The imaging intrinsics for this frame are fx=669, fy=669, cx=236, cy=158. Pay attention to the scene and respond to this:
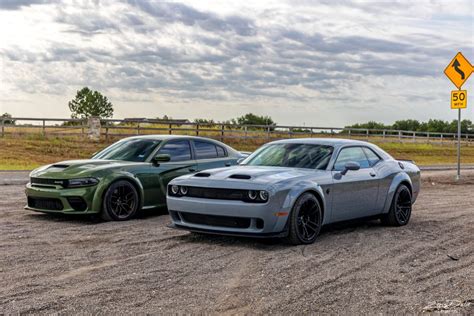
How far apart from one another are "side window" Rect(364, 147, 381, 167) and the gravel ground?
39.5 inches

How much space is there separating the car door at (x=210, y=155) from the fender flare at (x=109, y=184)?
1.33 meters

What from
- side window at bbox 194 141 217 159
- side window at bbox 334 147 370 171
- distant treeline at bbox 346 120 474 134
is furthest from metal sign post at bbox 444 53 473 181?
distant treeline at bbox 346 120 474 134

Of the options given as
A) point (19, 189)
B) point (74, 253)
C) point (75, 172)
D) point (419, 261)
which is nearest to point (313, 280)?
point (419, 261)

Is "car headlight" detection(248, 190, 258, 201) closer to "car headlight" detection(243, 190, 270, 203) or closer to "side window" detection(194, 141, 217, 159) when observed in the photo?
"car headlight" detection(243, 190, 270, 203)

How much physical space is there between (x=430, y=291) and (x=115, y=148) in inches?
272

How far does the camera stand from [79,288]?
19.9ft

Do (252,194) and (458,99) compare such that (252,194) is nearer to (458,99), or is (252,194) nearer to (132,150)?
(132,150)

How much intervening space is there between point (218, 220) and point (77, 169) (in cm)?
312

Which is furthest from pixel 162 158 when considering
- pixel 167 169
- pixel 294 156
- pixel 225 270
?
pixel 225 270

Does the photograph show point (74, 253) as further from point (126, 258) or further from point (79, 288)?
point (79, 288)

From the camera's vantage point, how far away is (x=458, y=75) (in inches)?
829

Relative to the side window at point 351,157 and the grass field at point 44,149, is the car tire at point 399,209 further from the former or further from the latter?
the grass field at point 44,149

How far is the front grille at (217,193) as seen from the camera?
8097mm

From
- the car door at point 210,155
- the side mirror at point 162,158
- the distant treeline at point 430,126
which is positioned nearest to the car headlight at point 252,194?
the side mirror at point 162,158
